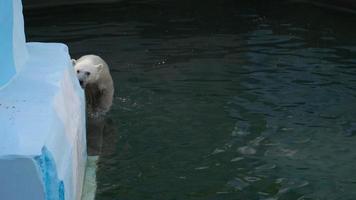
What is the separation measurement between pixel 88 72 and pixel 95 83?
144mm

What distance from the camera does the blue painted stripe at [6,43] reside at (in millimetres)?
3967

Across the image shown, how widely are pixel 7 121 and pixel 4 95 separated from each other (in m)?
0.46

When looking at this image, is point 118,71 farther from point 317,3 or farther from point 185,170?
point 317,3

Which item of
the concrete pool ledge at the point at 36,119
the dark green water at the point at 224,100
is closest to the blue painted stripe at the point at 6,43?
the concrete pool ledge at the point at 36,119

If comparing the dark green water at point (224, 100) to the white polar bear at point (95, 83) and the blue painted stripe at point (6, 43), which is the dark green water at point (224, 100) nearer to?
the white polar bear at point (95, 83)

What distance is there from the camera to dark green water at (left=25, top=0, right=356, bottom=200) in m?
5.45

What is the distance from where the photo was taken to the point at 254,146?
6.13m

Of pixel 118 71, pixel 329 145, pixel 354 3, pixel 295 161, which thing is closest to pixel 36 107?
pixel 295 161

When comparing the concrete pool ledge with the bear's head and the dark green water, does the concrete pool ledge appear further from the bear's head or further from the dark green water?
the bear's head

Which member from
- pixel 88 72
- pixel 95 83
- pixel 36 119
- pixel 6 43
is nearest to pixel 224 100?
pixel 95 83

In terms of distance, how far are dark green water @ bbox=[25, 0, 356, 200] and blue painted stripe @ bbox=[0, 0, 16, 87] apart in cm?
150

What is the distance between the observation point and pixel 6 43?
4086mm

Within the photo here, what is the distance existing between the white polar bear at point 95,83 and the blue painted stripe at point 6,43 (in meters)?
2.48

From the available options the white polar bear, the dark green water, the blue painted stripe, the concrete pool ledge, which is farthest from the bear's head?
the blue painted stripe
